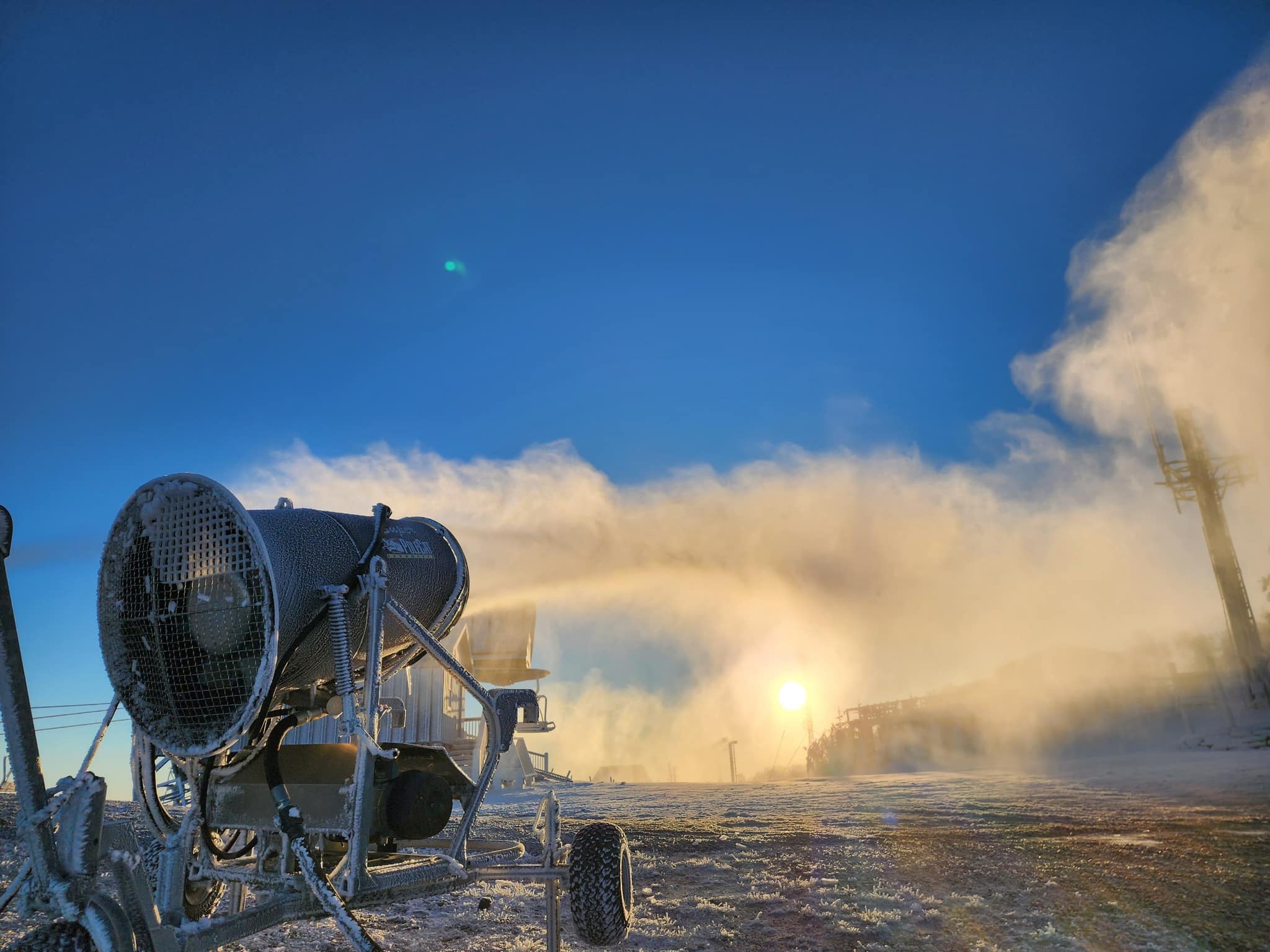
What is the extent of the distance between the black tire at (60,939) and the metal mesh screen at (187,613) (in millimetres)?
1370

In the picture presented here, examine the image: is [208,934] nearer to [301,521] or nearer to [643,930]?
[301,521]

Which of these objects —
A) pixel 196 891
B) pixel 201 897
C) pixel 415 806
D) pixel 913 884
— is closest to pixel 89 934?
pixel 415 806

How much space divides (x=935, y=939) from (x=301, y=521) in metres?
7.34

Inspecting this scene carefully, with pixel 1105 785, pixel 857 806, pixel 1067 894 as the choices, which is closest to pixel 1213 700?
pixel 1105 785

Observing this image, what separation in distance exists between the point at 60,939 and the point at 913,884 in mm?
10042

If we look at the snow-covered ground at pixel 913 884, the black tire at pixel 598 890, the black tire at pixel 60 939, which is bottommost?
the snow-covered ground at pixel 913 884

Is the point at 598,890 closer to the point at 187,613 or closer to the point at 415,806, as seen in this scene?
the point at 415,806

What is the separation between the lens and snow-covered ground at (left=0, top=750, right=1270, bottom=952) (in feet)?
25.2

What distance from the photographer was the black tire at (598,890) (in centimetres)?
569

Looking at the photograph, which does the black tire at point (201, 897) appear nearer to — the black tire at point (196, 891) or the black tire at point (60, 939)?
the black tire at point (196, 891)

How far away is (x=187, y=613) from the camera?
4469mm

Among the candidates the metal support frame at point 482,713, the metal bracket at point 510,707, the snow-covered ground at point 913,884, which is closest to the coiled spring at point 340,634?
the metal support frame at point 482,713

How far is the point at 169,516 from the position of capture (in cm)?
449

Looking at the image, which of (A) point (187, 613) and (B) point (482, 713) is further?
(B) point (482, 713)
